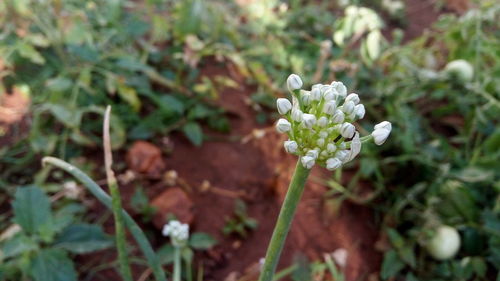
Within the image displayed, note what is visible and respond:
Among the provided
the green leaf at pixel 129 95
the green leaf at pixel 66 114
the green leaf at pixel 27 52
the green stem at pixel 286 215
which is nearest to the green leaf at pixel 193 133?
the green leaf at pixel 129 95

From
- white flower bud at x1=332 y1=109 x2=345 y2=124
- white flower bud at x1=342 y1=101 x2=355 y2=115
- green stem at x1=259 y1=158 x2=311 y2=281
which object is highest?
white flower bud at x1=342 y1=101 x2=355 y2=115

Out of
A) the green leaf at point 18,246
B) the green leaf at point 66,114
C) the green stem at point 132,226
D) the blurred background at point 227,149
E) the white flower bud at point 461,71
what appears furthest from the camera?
the white flower bud at point 461,71

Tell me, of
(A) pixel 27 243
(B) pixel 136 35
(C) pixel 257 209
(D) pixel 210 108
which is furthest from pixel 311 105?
(B) pixel 136 35

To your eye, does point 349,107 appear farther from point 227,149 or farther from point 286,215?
point 227,149

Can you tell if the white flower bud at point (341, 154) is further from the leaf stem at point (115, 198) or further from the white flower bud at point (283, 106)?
the leaf stem at point (115, 198)

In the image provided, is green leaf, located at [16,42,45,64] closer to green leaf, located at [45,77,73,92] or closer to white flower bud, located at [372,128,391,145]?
green leaf, located at [45,77,73,92]

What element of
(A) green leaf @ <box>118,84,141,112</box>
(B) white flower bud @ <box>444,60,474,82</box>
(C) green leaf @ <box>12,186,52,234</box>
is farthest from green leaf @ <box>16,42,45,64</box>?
(B) white flower bud @ <box>444,60,474,82</box>

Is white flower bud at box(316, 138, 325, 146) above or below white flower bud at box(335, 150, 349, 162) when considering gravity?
above

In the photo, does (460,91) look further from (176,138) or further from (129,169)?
(129,169)
